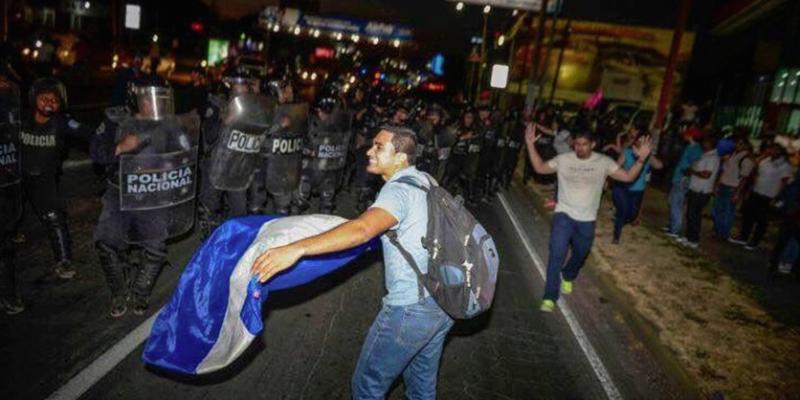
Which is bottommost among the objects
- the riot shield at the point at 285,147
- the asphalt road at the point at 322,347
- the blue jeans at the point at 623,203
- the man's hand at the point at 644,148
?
the asphalt road at the point at 322,347

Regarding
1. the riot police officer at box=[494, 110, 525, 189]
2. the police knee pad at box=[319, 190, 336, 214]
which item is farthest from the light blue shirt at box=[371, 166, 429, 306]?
the riot police officer at box=[494, 110, 525, 189]

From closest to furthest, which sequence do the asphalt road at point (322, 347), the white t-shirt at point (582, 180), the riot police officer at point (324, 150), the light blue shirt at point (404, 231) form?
the light blue shirt at point (404, 231)
the asphalt road at point (322, 347)
the white t-shirt at point (582, 180)
the riot police officer at point (324, 150)

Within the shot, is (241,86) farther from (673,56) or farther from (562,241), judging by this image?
(673,56)

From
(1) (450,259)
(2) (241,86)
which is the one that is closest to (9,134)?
(2) (241,86)

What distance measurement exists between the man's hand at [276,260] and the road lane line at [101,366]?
2.14 metres

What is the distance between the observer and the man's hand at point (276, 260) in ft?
8.70

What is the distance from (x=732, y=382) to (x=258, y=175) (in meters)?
5.56

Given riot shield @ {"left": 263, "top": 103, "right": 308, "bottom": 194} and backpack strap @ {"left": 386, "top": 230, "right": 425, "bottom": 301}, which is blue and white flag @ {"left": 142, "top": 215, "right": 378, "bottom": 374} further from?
riot shield @ {"left": 263, "top": 103, "right": 308, "bottom": 194}

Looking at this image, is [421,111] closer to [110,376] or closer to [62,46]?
[110,376]

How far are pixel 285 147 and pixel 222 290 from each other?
13.5 feet

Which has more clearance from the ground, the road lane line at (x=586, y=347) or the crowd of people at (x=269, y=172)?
the crowd of people at (x=269, y=172)

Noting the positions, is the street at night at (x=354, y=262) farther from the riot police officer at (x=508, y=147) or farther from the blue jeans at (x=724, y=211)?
the riot police officer at (x=508, y=147)

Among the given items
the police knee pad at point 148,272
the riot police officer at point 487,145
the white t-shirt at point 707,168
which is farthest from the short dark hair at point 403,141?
the riot police officer at point 487,145

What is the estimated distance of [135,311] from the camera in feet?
16.8
